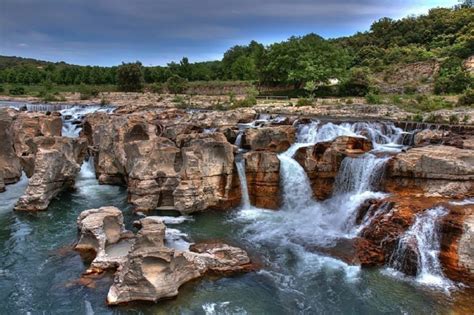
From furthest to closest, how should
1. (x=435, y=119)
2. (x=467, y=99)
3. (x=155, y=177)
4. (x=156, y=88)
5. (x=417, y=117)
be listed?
(x=156, y=88) → (x=467, y=99) → (x=417, y=117) → (x=435, y=119) → (x=155, y=177)

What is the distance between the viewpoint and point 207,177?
67.1 feet

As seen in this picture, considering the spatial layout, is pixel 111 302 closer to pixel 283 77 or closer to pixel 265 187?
pixel 265 187

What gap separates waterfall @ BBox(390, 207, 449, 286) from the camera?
13961 mm

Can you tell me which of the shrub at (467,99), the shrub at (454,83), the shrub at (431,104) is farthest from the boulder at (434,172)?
the shrub at (454,83)

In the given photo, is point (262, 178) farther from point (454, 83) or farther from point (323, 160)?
point (454, 83)

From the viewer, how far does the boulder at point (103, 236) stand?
1496 cm

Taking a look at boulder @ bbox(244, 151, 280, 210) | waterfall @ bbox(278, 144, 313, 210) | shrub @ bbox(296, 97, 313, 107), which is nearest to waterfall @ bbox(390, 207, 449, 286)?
waterfall @ bbox(278, 144, 313, 210)

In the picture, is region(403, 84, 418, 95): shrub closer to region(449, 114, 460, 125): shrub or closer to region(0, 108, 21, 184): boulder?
region(449, 114, 460, 125): shrub

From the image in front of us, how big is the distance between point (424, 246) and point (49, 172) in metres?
16.3

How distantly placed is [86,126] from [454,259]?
2350 centimetres

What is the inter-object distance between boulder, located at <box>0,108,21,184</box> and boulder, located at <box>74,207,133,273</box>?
29.7ft

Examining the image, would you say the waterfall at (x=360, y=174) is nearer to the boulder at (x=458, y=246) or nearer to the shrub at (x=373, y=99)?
the boulder at (x=458, y=246)

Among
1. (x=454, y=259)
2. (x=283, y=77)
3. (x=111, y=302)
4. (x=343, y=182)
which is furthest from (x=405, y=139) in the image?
(x=283, y=77)

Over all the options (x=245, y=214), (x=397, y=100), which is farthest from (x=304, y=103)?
(x=245, y=214)
